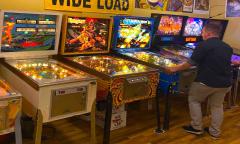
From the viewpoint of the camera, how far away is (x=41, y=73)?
9.27 feet

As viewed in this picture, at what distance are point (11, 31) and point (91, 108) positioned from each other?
3.53 ft

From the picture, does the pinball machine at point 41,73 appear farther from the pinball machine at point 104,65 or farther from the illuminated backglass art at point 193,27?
the illuminated backglass art at point 193,27

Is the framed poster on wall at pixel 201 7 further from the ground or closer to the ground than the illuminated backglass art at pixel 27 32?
further from the ground

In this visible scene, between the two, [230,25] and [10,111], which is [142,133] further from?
[230,25]

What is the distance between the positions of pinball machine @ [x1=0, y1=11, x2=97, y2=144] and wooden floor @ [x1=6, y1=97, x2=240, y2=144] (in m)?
0.55

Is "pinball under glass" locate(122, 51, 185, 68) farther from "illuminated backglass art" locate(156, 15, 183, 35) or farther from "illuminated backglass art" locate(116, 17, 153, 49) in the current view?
"illuminated backglass art" locate(156, 15, 183, 35)

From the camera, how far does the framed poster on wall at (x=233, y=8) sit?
5.64 m

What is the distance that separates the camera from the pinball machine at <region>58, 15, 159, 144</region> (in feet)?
9.84

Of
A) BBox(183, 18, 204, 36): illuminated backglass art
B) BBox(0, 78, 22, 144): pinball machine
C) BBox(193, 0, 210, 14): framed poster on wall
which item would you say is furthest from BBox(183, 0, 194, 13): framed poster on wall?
BBox(0, 78, 22, 144): pinball machine

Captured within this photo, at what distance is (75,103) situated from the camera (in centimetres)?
270

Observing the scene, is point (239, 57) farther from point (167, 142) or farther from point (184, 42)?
point (167, 142)

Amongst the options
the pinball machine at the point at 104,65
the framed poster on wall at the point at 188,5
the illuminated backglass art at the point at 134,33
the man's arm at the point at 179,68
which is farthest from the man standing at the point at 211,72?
the framed poster on wall at the point at 188,5

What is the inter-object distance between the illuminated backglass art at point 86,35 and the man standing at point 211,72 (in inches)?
36.3

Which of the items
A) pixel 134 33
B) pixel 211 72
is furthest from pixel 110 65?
pixel 211 72
